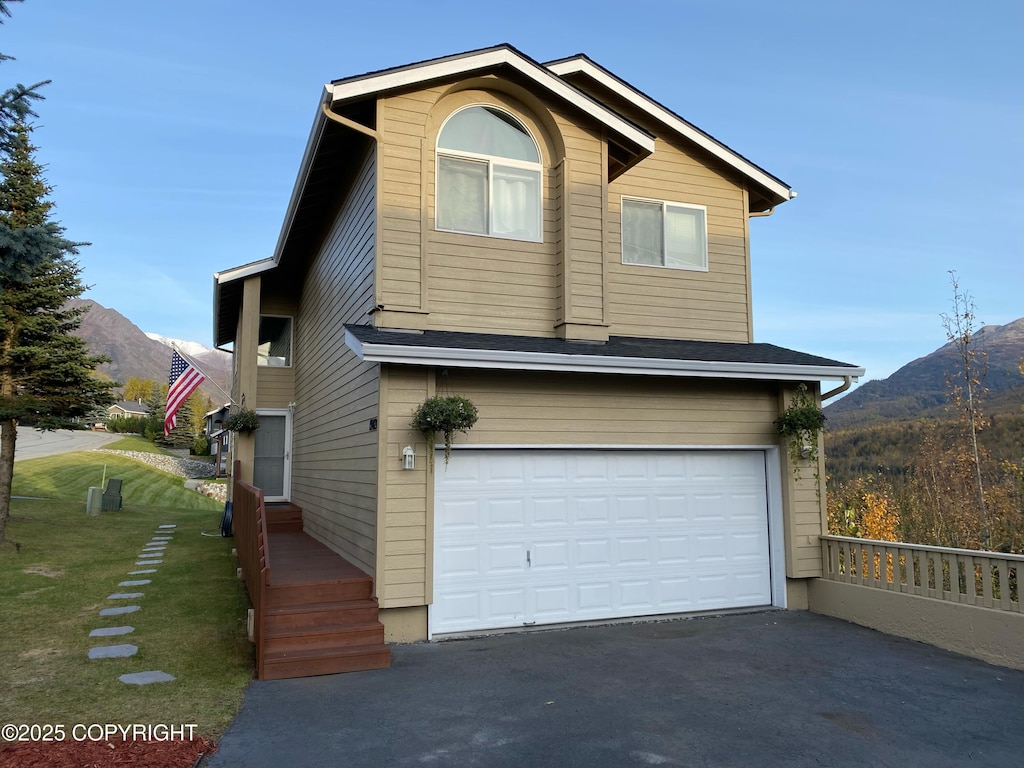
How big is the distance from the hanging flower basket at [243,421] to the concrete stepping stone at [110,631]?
569 centimetres

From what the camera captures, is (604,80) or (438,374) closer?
(438,374)

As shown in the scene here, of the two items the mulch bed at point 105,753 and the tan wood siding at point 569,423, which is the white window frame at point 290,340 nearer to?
the tan wood siding at point 569,423

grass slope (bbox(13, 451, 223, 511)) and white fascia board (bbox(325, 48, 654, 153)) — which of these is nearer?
white fascia board (bbox(325, 48, 654, 153))

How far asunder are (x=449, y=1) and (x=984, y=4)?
9965mm

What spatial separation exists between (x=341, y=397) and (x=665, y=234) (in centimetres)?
511

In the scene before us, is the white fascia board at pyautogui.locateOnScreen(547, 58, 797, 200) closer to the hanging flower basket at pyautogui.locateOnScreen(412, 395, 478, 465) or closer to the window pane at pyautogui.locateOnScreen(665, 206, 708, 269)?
the window pane at pyautogui.locateOnScreen(665, 206, 708, 269)

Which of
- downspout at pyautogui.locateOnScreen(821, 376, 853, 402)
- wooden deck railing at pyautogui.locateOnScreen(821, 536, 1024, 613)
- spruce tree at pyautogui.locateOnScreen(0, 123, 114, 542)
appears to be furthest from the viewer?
spruce tree at pyautogui.locateOnScreen(0, 123, 114, 542)

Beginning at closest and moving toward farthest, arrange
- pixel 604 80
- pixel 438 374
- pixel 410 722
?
1. pixel 410 722
2. pixel 438 374
3. pixel 604 80

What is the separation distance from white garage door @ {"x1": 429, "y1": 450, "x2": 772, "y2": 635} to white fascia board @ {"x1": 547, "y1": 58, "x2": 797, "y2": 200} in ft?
14.2

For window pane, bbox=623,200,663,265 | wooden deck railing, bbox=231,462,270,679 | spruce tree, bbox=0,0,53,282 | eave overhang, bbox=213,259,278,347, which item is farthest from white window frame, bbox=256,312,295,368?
spruce tree, bbox=0,0,53,282

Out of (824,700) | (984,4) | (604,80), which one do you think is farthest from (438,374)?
(984,4)

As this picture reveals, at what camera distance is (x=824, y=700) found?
5449mm

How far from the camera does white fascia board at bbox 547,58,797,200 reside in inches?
382

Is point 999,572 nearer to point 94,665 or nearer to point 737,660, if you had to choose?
point 737,660
